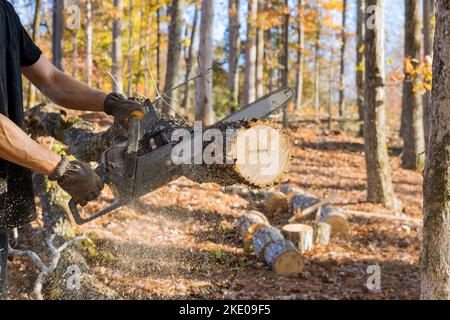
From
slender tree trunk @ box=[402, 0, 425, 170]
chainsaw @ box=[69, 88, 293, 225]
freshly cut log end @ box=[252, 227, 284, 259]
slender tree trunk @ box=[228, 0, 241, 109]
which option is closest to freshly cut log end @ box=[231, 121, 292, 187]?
chainsaw @ box=[69, 88, 293, 225]

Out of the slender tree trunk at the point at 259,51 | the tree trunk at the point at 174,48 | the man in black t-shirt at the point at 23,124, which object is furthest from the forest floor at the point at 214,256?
the slender tree trunk at the point at 259,51

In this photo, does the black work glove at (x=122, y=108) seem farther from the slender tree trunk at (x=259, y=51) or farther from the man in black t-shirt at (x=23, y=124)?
the slender tree trunk at (x=259, y=51)

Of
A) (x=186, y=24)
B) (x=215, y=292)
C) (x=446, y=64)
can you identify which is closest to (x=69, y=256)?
(x=215, y=292)

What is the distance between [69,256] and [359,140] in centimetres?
1132

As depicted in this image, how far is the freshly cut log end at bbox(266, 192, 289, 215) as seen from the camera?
7629 millimetres

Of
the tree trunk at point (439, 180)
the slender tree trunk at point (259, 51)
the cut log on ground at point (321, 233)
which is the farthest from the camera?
the slender tree trunk at point (259, 51)

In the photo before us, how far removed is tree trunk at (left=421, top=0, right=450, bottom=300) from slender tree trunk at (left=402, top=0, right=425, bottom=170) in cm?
740

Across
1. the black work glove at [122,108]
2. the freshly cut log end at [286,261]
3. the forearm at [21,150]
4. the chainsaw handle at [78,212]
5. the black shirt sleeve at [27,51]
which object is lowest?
the freshly cut log end at [286,261]

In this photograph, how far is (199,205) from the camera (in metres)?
7.25

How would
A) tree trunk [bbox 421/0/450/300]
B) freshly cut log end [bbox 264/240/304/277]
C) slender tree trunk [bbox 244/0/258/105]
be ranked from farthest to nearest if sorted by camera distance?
1. slender tree trunk [bbox 244/0/258/105]
2. freshly cut log end [bbox 264/240/304/277]
3. tree trunk [bbox 421/0/450/300]

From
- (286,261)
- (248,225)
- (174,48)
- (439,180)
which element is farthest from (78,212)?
(174,48)

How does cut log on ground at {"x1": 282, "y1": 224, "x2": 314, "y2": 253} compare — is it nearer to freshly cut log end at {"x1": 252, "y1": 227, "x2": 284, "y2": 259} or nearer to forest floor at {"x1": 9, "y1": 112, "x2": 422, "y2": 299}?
forest floor at {"x1": 9, "y1": 112, "x2": 422, "y2": 299}

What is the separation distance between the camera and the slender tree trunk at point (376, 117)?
24.5 ft
